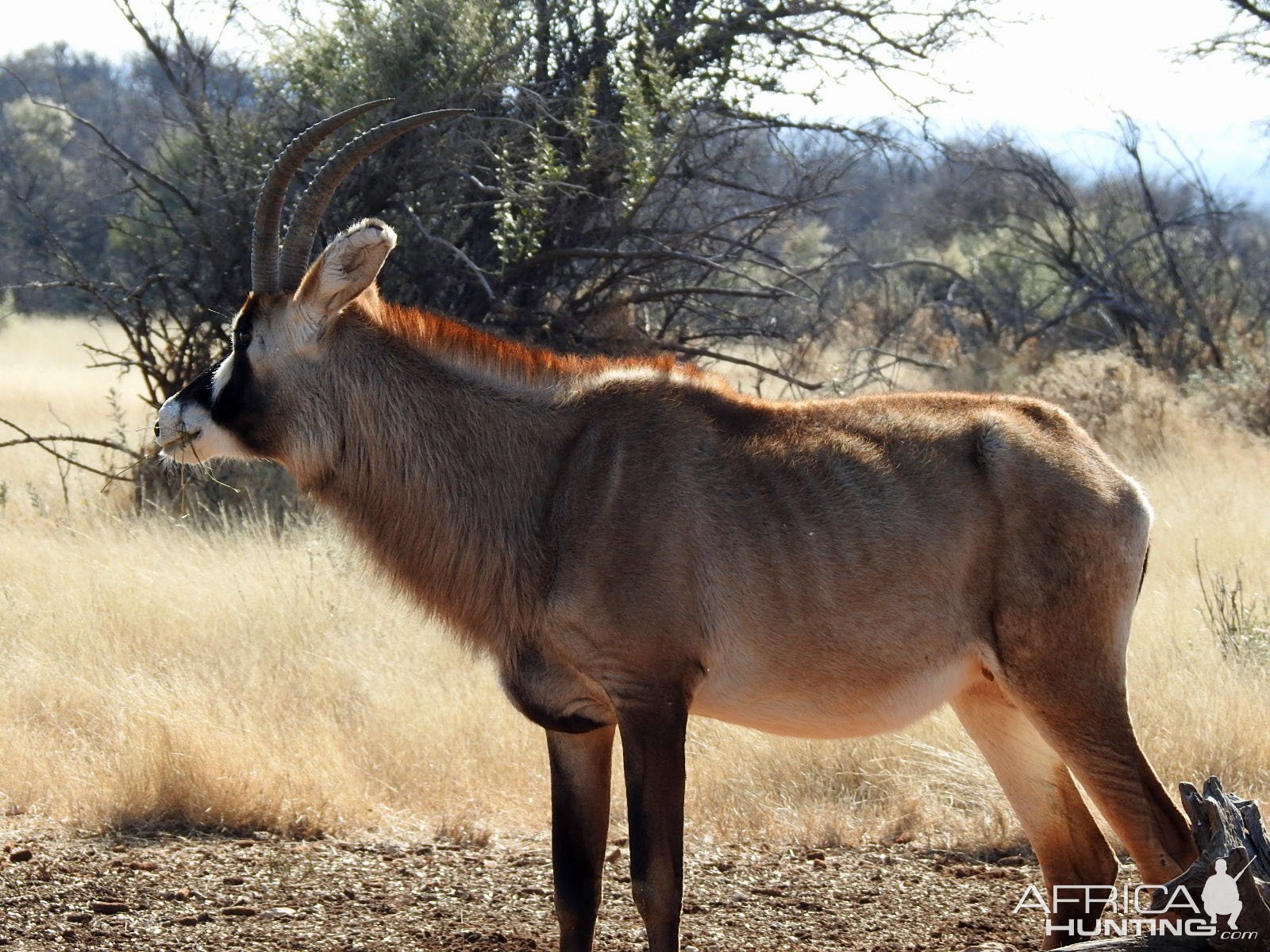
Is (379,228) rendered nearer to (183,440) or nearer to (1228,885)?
(183,440)

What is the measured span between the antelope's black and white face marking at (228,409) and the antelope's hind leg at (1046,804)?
2.53 meters

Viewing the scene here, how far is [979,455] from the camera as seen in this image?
4.36 meters

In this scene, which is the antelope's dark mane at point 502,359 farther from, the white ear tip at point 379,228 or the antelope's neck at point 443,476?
the white ear tip at point 379,228

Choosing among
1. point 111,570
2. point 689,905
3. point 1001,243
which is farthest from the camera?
point 1001,243

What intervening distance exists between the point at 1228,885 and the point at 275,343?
3.17m

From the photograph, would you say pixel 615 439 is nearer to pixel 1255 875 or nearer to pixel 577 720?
pixel 577 720

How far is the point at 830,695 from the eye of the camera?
13.9ft

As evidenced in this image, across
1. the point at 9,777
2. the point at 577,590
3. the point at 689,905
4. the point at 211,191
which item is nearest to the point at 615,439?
the point at 577,590

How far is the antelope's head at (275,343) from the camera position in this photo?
176 inches

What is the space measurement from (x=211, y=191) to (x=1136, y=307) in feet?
37.7

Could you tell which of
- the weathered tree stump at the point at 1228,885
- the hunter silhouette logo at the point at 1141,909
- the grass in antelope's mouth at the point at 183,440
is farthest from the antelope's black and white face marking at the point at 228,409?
the hunter silhouette logo at the point at 1141,909

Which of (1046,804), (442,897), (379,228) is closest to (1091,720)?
(1046,804)

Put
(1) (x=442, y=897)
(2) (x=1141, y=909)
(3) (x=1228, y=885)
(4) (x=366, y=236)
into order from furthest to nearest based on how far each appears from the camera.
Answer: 1. (1) (x=442, y=897)
2. (2) (x=1141, y=909)
3. (4) (x=366, y=236)
4. (3) (x=1228, y=885)

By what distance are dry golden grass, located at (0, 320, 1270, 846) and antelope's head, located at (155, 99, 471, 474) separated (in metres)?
0.59
